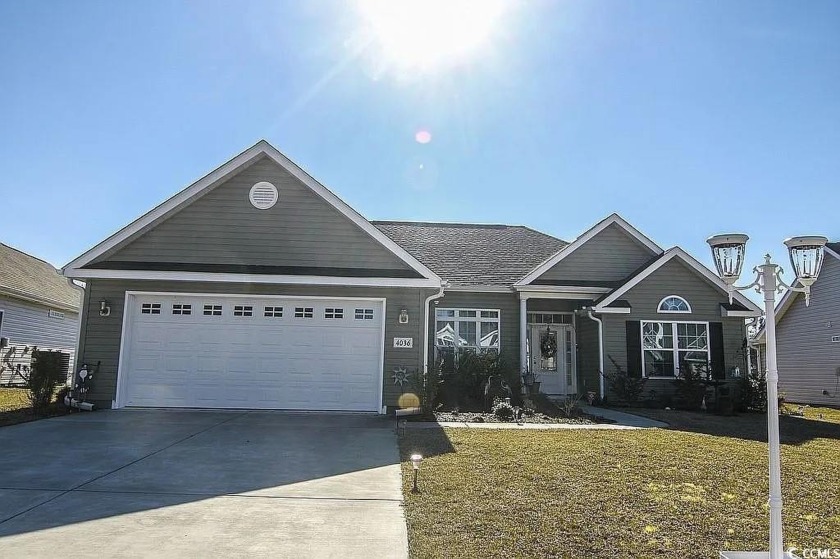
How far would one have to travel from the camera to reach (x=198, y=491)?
5473mm

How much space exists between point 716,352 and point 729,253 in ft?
38.4

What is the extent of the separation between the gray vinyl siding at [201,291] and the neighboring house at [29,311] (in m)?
5.57

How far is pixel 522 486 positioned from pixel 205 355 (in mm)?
8098

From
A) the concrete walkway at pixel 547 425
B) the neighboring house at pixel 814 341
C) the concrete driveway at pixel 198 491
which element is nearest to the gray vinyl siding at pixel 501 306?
the concrete walkway at pixel 547 425

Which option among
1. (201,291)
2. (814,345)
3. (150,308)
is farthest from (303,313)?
(814,345)

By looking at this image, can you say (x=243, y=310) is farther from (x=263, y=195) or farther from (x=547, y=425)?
(x=547, y=425)

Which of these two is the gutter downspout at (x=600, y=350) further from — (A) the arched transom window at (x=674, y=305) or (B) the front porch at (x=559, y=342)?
(A) the arched transom window at (x=674, y=305)

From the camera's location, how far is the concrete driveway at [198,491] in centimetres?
405

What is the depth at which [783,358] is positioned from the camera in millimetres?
20312

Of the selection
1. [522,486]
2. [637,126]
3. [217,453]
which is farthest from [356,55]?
[522,486]

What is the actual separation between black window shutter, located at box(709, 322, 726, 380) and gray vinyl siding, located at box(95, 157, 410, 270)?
8.52 m

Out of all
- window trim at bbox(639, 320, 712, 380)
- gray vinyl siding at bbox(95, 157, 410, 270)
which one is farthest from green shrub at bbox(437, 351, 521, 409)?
window trim at bbox(639, 320, 712, 380)

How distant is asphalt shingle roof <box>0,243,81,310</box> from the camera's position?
1838 cm

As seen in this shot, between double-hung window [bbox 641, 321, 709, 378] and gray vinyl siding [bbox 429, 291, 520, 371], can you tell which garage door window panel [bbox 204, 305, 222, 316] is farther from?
double-hung window [bbox 641, 321, 709, 378]
